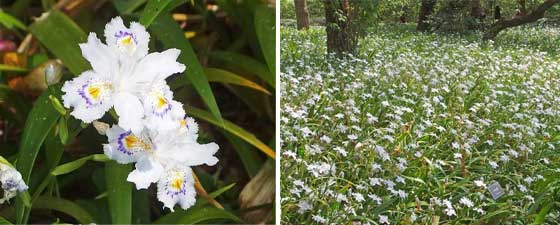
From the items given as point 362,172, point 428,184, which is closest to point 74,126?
point 362,172

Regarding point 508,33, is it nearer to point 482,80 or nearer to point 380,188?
point 482,80

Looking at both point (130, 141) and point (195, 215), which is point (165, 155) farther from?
point (195, 215)

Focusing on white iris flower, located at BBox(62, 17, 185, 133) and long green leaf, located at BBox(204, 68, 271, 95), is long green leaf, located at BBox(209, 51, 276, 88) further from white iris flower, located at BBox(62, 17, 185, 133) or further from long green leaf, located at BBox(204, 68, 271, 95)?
white iris flower, located at BBox(62, 17, 185, 133)

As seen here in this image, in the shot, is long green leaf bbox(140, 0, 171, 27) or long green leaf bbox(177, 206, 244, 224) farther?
long green leaf bbox(177, 206, 244, 224)

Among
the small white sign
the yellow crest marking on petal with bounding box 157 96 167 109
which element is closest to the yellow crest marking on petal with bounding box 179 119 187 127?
the yellow crest marking on petal with bounding box 157 96 167 109

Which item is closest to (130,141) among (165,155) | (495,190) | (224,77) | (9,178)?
(165,155)

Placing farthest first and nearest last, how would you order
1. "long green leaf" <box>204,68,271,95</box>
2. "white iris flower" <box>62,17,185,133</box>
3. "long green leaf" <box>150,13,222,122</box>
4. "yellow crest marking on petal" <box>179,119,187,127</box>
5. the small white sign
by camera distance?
the small white sign
"long green leaf" <box>204,68,271,95</box>
"long green leaf" <box>150,13,222,122</box>
"yellow crest marking on petal" <box>179,119,187,127</box>
"white iris flower" <box>62,17,185,133</box>

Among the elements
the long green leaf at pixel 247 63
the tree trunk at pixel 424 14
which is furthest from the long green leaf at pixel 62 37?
the tree trunk at pixel 424 14
